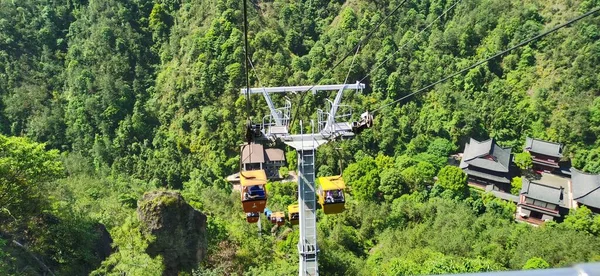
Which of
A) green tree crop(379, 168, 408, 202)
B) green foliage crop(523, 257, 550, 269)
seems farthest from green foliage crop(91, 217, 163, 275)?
green tree crop(379, 168, 408, 202)

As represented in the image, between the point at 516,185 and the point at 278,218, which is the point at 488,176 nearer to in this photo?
the point at 516,185

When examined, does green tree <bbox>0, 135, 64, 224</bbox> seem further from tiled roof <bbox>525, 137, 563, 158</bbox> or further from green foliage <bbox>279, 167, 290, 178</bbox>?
tiled roof <bbox>525, 137, 563, 158</bbox>

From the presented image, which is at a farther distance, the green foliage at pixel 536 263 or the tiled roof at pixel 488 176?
the tiled roof at pixel 488 176

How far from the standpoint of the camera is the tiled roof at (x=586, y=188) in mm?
22952

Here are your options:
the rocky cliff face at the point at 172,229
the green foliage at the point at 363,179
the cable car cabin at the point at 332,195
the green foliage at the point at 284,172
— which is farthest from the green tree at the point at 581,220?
the rocky cliff face at the point at 172,229

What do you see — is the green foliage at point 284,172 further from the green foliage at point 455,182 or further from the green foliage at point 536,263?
the green foliage at point 536,263

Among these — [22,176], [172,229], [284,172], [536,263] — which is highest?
[22,176]

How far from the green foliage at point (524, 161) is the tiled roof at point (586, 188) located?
268cm

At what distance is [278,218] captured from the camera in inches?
756

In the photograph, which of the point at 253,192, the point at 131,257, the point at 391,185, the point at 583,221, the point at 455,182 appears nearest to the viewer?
the point at 253,192

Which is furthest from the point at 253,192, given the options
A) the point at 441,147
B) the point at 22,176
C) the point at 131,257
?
the point at 441,147

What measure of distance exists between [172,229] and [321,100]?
20030 mm

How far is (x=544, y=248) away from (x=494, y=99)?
17437mm

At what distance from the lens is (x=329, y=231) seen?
19312 mm
